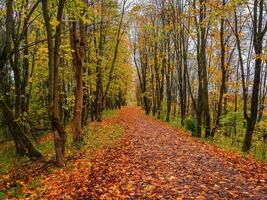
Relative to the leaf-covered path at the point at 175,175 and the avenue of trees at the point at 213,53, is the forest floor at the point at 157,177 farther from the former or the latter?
the avenue of trees at the point at 213,53

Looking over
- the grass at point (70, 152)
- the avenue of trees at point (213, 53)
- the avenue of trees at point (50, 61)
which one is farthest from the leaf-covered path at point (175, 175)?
the avenue of trees at point (213, 53)

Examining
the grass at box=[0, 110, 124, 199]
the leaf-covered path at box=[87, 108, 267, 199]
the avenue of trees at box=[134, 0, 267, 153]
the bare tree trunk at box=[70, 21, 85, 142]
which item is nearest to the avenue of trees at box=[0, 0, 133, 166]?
the bare tree trunk at box=[70, 21, 85, 142]

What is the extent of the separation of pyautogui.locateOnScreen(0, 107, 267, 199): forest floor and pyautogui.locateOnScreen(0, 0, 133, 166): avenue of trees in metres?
1.55

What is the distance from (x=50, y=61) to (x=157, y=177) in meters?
4.95

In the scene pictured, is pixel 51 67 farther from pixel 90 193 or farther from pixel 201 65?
pixel 201 65

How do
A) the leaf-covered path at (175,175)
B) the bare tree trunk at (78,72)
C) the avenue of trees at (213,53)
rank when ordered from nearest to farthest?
the leaf-covered path at (175,175) < the avenue of trees at (213,53) < the bare tree trunk at (78,72)

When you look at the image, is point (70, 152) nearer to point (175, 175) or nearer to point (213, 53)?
point (175, 175)

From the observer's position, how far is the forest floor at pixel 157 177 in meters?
6.55

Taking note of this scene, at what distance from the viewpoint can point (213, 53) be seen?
106 feet

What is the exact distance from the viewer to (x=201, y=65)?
17.7m

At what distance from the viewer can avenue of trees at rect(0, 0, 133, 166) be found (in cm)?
949

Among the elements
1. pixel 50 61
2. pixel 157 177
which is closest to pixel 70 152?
pixel 50 61

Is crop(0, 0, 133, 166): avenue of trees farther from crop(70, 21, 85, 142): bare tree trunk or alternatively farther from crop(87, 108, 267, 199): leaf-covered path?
crop(87, 108, 267, 199): leaf-covered path

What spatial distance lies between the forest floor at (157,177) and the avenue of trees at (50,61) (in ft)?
5.10
